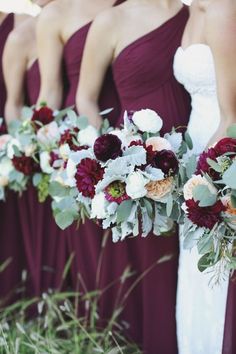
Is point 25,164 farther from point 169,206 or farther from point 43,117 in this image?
point 169,206

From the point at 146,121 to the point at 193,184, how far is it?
0.32m

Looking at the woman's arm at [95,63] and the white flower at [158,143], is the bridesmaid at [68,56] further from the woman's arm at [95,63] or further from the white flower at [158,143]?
the white flower at [158,143]

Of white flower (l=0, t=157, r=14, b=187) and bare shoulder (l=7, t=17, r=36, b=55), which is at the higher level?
bare shoulder (l=7, t=17, r=36, b=55)

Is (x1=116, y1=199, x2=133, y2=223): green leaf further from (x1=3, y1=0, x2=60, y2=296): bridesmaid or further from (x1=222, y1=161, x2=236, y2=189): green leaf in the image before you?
(x1=3, y1=0, x2=60, y2=296): bridesmaid

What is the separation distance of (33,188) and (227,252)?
142 centimetres

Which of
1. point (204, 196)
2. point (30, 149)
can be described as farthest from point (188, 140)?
point (30, 149)

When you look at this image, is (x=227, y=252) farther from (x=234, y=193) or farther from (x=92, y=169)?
(x=92, y=169)

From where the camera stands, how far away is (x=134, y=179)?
198 centimetres

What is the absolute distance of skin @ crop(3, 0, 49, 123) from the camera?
3.01 metres

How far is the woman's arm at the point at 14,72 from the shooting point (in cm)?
301

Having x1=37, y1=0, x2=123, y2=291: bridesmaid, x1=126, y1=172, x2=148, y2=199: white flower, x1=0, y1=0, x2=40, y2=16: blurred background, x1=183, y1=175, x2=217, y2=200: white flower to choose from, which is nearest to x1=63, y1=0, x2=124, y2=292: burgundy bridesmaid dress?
x1=37, y1=0, x2=123, y2=291: bridesmaid

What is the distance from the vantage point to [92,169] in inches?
81.0

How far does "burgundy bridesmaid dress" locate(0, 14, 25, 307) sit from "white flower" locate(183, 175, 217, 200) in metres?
1.48

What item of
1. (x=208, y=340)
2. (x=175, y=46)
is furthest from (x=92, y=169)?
(x=208, y=340)
